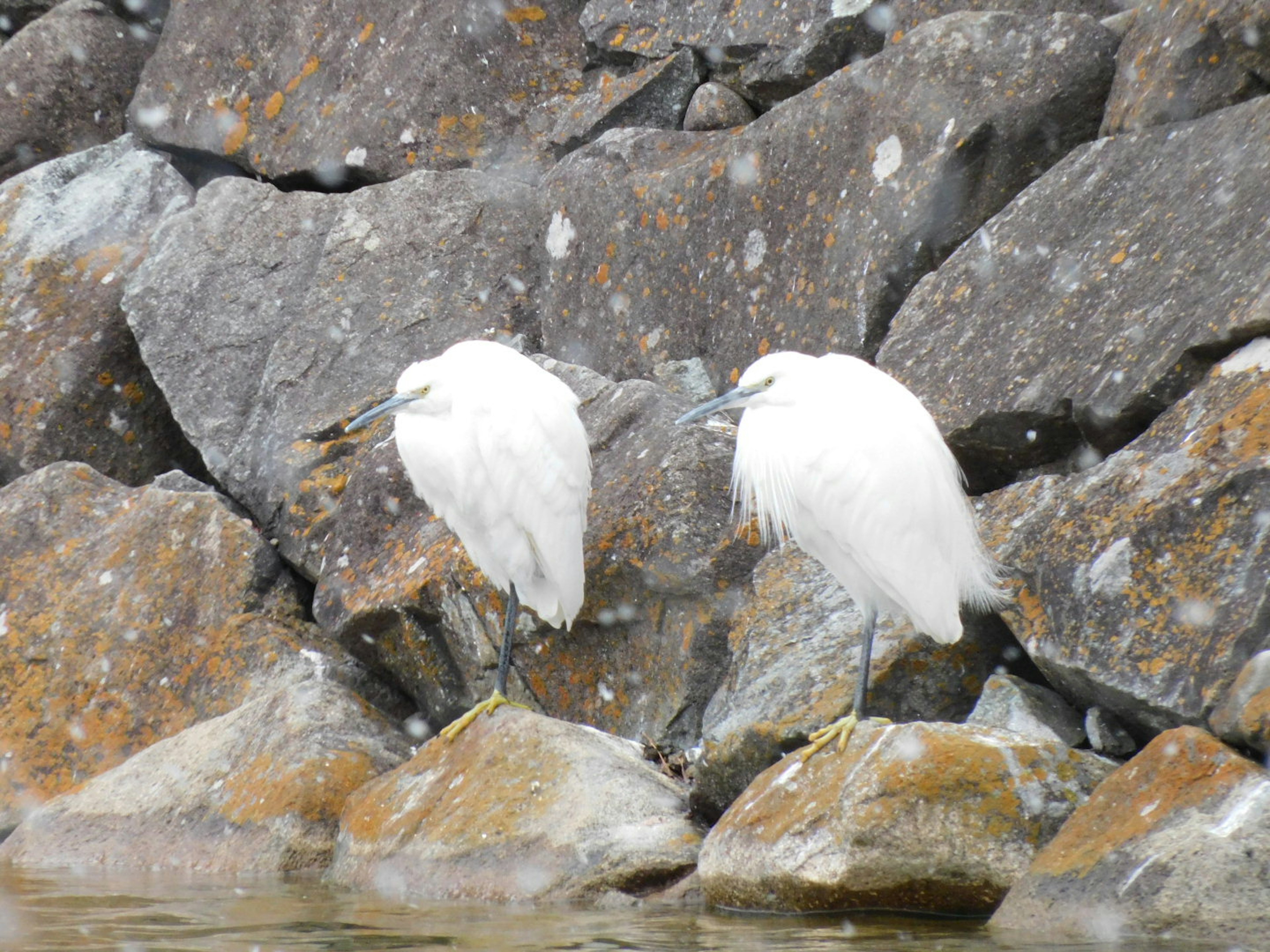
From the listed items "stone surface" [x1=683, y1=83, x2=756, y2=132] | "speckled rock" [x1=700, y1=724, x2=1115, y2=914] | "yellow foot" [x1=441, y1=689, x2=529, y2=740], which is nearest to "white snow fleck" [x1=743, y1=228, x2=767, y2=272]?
"stone surface" [x1=683, y1=83, x2=756, y2=132]

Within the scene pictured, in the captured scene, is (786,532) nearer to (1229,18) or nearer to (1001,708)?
(1001,708)

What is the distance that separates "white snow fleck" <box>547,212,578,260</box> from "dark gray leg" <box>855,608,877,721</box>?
3786 mm

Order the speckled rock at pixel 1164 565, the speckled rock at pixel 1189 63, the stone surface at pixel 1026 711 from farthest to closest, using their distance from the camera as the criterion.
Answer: the speckled rock at pixel 1189 63 → the stone surface at pixel 1026 711 → the speckled rock at pixel 1164 565

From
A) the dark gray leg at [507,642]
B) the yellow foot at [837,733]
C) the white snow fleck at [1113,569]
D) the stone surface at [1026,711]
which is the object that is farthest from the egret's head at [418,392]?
the white snow fleck at [1113,569]

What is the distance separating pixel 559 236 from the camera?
26.6 feet

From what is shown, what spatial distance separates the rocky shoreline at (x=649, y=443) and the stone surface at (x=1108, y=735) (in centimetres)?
2

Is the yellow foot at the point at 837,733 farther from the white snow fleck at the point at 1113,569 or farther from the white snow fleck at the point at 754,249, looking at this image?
the white snow fleck at the point at 754,249

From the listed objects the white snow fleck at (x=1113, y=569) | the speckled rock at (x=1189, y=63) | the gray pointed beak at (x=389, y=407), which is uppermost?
the speckled rock at (x=1189, y=63)

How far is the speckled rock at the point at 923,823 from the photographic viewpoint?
13.2 feet

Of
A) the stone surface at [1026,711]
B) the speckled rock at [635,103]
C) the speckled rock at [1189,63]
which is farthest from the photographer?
the speckled rock at [635,103]

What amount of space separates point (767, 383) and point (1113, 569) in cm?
138

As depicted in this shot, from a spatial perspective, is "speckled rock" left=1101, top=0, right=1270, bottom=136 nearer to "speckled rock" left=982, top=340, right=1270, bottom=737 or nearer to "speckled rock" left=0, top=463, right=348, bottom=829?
"speckled rock" left=982, top=340, right=1270, bottom=737

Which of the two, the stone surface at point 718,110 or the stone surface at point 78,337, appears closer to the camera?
the stone surface at point 718,110

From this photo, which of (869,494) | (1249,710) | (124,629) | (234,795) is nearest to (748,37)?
(869,494)
